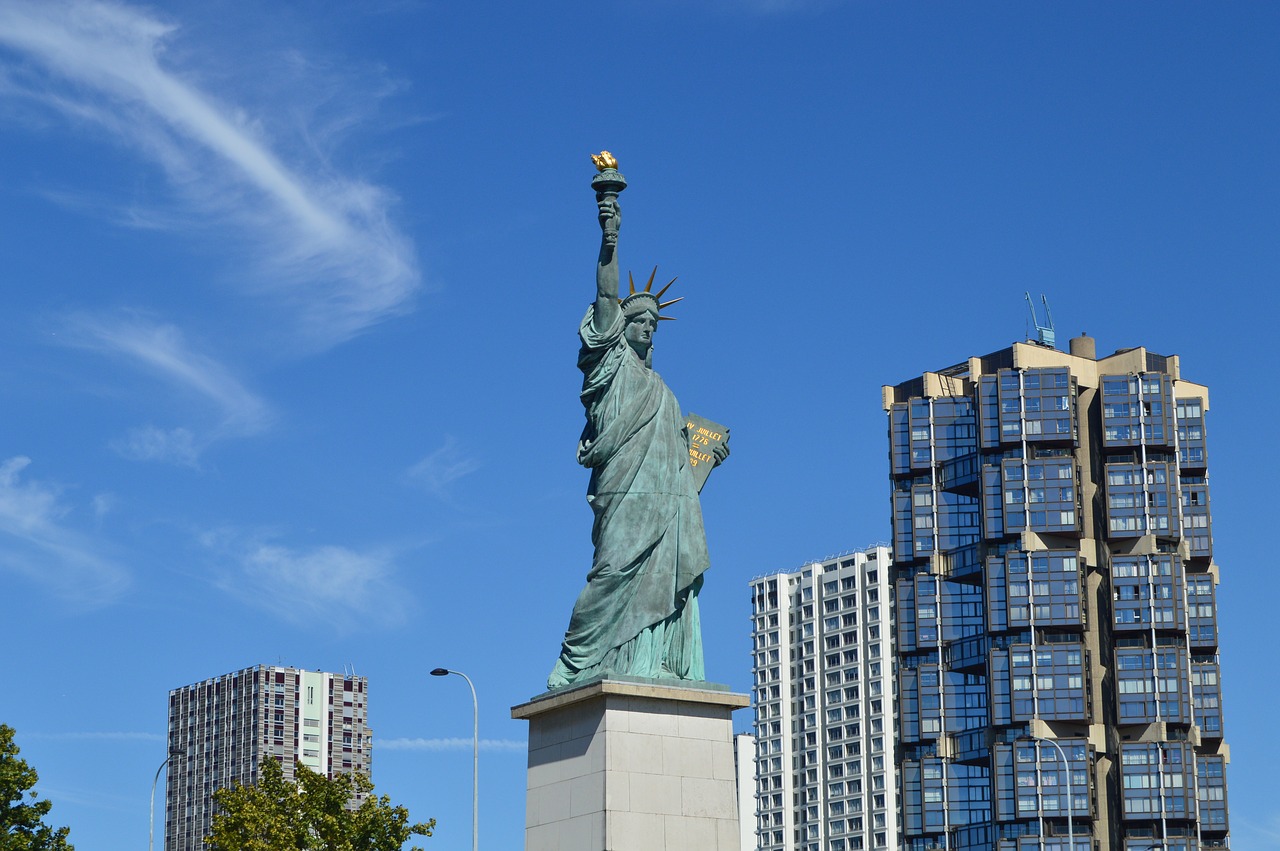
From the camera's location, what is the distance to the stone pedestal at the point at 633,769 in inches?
1167

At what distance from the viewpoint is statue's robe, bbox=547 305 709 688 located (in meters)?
31.2

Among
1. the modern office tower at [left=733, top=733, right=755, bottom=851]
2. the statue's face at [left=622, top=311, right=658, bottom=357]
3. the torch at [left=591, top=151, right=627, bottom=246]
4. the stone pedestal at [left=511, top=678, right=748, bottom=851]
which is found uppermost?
the modern office tower at [left=733, top=733, right=755, bottom=851]

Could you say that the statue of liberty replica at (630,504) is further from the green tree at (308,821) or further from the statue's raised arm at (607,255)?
the green tree at (308,821)

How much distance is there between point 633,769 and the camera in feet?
97.8

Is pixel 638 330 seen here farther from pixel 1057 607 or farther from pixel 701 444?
pixel 1057 607

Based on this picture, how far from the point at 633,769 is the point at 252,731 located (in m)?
128

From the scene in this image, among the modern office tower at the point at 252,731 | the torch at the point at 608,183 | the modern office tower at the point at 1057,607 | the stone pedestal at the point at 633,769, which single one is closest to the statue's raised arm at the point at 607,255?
the torch at the point at 608,183

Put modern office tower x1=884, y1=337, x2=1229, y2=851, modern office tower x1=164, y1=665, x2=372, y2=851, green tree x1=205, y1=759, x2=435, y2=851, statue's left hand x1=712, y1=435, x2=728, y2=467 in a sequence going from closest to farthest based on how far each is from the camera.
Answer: statue's left hand x1=712, y1=435, x2=728, y2=467 → green tree x1=205, y1=759, x2=435, y2=851 → modern office tower x1=884, y1=337, x2=1229, y2=851 → modern office tower x1=164, y1=665, x2=372, y2=851

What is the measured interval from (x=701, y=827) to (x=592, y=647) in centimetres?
323

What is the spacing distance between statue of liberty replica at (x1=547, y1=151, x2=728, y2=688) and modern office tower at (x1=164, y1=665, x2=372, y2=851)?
404 ft

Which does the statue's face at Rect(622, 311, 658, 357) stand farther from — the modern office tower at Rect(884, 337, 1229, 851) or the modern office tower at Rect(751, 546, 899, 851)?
the modern office tower at Rect(751, 546, 899, 851)

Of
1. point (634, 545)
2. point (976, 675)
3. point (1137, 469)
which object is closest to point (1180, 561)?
point (1137, 469)

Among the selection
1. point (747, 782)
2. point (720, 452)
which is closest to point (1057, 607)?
point (747, 782)

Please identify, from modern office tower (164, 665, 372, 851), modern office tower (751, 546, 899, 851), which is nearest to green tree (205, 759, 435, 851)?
modern office tower (164, 665, 372, 851)
